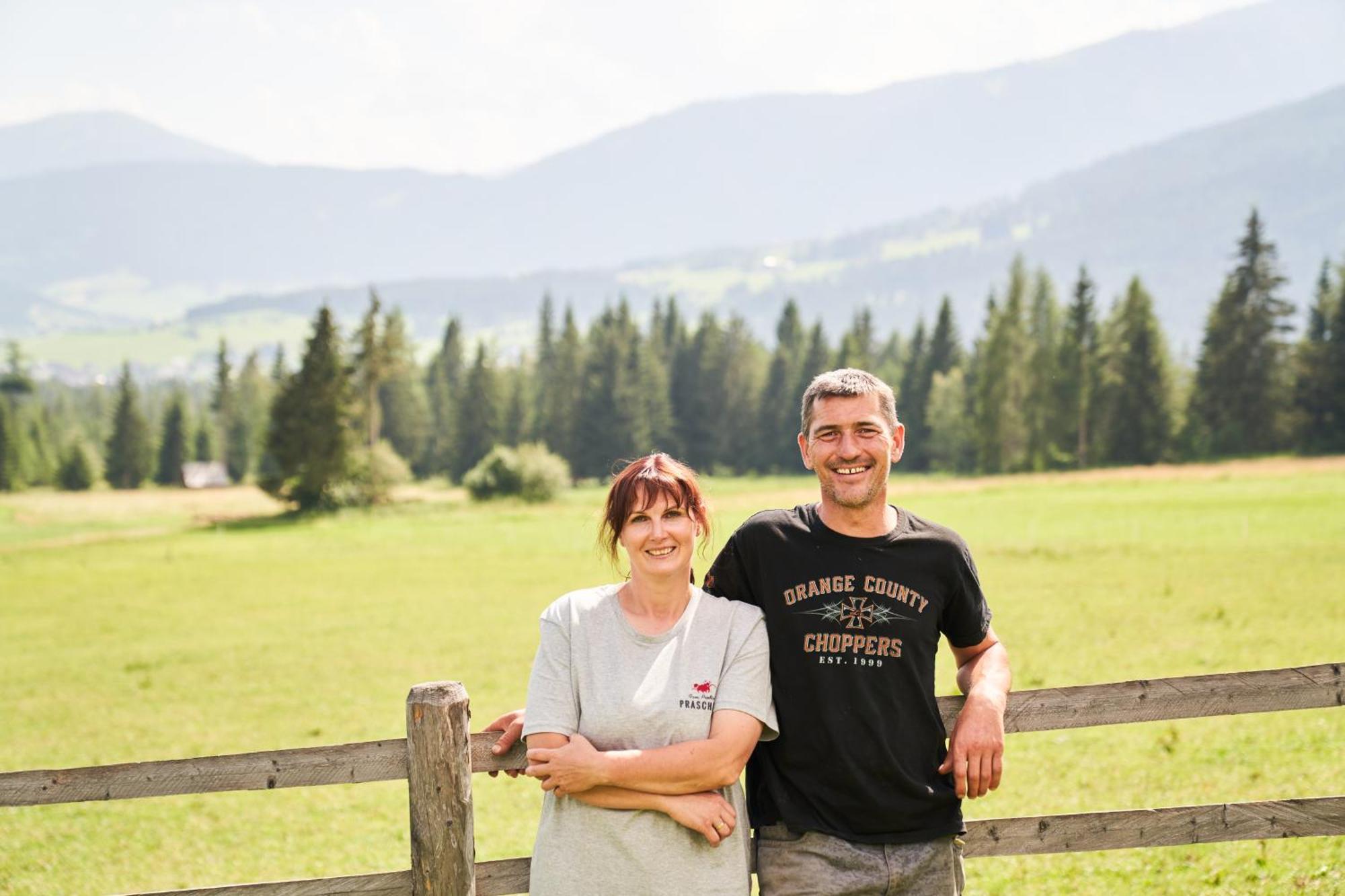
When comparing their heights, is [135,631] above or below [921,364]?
below

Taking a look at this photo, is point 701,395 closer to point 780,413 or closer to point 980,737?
point 780,413

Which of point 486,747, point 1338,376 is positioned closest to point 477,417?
point 1338,376

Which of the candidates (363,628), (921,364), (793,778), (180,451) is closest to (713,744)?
(793,778)

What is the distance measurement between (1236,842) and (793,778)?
6.88m

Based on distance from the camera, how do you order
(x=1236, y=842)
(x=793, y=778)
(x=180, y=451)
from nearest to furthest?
(x=793, y=778) → (x=1236, y=842) → (x=180, y=451)

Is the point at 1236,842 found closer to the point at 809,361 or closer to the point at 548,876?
the point at 548,876

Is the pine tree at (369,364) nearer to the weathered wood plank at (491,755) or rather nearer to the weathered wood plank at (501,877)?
the weathered wood plank at (501,877)

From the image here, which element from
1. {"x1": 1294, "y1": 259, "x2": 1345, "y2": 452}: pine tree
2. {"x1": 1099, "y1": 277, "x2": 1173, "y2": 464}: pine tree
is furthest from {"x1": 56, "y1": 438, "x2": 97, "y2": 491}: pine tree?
{"x1": 1294, "y1": 259, "x2": 1345, "y2": 452}: pine tree

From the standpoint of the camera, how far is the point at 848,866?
13.8 ft

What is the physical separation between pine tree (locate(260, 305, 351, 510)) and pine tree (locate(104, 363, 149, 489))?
56292 mm

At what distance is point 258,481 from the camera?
221ft

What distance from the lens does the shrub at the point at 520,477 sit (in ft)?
230

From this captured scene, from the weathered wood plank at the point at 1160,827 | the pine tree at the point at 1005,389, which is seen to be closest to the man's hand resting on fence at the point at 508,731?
the weathered wood plank at the point at 1160,827

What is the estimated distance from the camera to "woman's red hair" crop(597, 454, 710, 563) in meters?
4.16
